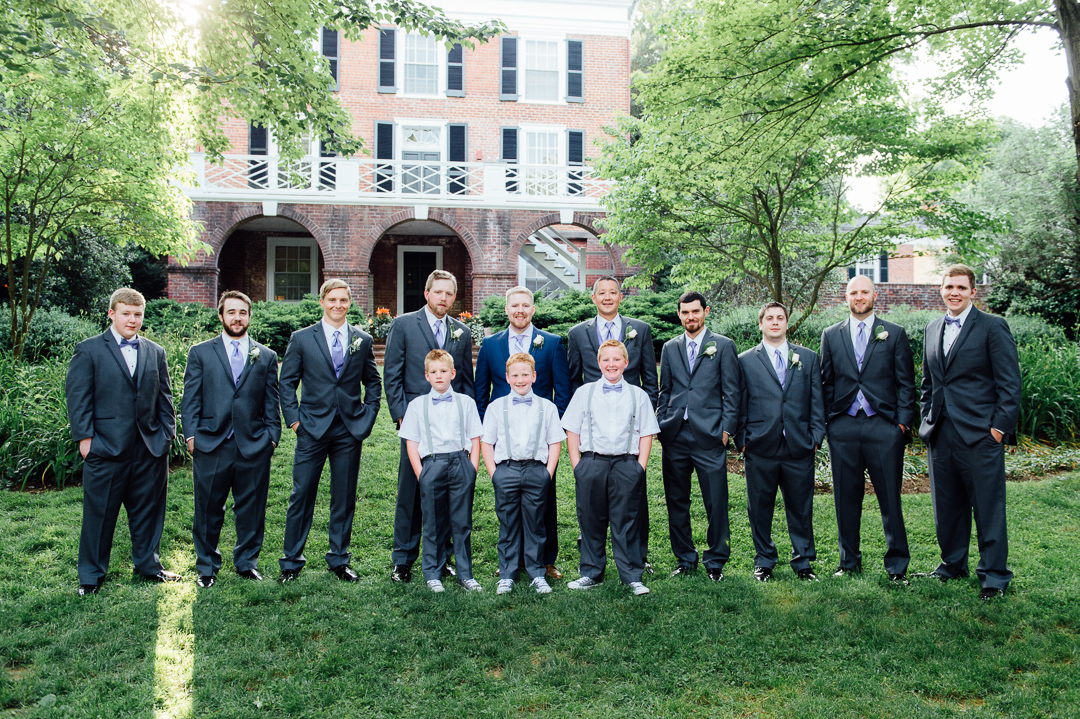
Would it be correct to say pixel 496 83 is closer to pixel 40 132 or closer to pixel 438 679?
pixel 40 132

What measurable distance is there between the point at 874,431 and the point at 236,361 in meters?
4.48

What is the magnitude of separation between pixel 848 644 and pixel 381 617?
2743 millimetres

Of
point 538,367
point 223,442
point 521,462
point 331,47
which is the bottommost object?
point 521,462

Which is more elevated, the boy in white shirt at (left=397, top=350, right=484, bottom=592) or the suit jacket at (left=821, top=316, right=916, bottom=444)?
the suit jacket at (left=821, top=316, right=916, bottom=444)

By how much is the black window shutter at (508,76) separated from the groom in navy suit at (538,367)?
55.9ft

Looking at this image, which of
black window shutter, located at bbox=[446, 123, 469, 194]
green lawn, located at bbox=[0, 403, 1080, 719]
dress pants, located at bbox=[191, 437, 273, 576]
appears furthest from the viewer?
black window shutter, located at bbox=[446, 123, 469, 194]

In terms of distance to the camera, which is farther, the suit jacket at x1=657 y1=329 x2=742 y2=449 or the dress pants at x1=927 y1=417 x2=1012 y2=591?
the suit jacket at x1=657 y1=329 x2=742 y2=449

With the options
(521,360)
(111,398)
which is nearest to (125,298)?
(111,398)

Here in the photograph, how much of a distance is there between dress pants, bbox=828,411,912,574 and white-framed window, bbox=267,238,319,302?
59.1 ft

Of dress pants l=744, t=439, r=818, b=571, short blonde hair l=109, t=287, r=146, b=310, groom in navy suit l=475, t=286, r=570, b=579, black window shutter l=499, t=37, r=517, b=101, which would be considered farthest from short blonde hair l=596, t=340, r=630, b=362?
black window shutter l=499, t=37, r=517, b=101

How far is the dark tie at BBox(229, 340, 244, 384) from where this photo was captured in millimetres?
5090

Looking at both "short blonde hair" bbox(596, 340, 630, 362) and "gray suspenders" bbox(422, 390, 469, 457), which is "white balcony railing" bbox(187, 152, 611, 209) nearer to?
"short blonde hair" bbox(596, 340, 630, 362)

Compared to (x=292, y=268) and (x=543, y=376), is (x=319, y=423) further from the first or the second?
(x=292, y=268)

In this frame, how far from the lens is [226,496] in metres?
5.03
